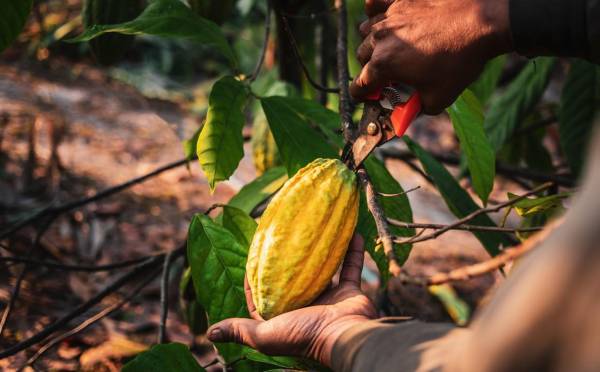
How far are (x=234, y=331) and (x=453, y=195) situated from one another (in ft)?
2.38

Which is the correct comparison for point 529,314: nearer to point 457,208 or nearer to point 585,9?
point 585,9

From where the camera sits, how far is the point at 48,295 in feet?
7.21

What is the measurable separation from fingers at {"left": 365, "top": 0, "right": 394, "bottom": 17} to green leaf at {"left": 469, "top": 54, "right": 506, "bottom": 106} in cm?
102

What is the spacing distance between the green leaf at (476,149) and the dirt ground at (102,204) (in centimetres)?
56

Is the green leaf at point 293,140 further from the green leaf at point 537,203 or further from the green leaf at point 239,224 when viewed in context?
the green leaf at point 537,203

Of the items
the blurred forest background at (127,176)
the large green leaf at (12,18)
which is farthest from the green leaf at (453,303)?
the large green leaf at (12,18)

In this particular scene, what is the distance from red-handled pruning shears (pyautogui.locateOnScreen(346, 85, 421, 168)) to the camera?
1150 mm

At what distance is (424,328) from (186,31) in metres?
0.81

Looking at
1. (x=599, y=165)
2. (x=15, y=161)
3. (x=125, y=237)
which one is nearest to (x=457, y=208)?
(x=599, y=165)

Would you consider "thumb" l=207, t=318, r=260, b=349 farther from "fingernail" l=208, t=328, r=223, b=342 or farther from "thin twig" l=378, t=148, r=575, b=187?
"thin twig" l=378, t=148, r=575, b=187

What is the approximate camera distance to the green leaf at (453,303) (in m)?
2.49

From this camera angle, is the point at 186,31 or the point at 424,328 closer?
the point at 424,328

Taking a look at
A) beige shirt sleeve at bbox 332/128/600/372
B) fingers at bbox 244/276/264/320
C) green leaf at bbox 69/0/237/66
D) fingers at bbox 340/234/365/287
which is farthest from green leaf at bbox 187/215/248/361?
beige shirt sleeve at bbox 332/128/600/372

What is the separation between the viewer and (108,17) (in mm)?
1606
